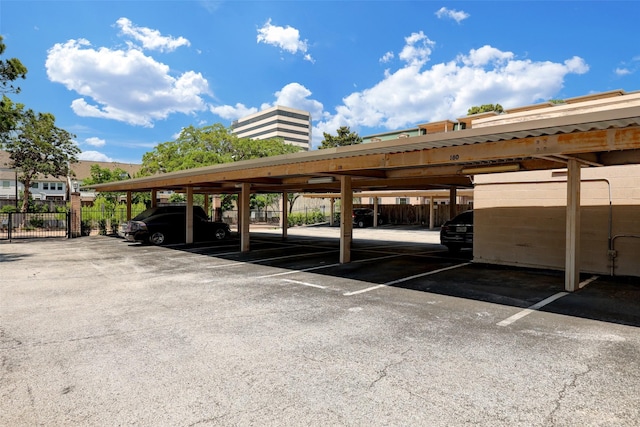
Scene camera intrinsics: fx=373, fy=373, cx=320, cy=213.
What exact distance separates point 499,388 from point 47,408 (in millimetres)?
3869

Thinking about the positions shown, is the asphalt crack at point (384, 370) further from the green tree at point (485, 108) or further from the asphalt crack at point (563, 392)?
the green tree at point (485, 108)

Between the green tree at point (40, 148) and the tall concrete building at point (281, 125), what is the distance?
83.0m

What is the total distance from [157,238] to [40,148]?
84.3 feet

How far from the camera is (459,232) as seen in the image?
12.7m

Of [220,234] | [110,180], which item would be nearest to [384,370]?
[220,234]

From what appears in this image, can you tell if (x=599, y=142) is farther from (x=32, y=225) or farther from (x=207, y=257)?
(x=32, y=225)

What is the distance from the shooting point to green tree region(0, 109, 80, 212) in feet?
107

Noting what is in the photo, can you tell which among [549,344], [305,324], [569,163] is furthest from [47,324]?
[569,163]

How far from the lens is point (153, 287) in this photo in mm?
7785

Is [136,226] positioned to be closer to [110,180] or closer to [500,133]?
[500,133]

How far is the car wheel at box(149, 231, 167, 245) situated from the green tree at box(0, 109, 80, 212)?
2313cm

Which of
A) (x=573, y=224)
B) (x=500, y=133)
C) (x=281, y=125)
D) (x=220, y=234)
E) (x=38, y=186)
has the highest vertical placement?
(x=281, y=125)

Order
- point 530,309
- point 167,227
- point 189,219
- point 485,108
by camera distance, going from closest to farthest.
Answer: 1. point 530,309
2. point 167,227
3. point 189,219
4. point 485,108

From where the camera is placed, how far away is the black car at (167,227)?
16234mm
